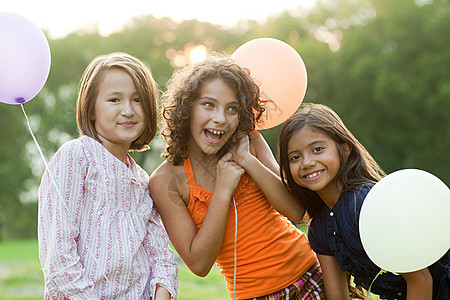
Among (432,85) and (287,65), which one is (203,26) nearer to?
(432,85)

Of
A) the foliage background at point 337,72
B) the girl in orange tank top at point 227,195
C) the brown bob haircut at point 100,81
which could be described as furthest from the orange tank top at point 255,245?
the foliage background at point 337,72

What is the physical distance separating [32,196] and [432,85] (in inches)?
642

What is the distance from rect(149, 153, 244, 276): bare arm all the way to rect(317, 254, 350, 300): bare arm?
56 cm

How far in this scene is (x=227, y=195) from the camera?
2.45m

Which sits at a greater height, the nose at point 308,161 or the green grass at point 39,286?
the nose at point 308,161

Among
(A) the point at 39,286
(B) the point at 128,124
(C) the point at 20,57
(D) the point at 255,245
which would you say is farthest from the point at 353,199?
(A) the point at 39,286

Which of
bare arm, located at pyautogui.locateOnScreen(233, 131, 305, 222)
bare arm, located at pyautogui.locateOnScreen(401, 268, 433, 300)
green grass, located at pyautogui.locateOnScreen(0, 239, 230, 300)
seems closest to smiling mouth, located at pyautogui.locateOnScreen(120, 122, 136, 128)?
bare arm, located at pyautogui.locateOnScreen(233, 131, 305, 222)

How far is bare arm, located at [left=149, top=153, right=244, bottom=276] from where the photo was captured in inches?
95.3

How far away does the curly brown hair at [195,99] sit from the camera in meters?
2.53

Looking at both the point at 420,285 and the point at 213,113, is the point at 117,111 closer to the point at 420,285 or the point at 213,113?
the point at 213,113

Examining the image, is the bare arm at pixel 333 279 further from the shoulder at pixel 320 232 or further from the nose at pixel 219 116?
the nose at pixel 219 116

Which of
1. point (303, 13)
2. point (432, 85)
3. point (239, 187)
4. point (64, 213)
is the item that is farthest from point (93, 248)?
point (303, 13)

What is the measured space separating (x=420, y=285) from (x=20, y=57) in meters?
2.14

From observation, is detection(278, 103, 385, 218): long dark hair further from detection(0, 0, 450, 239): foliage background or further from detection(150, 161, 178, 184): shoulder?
detection(0, 0, 450, 239): foliage background
